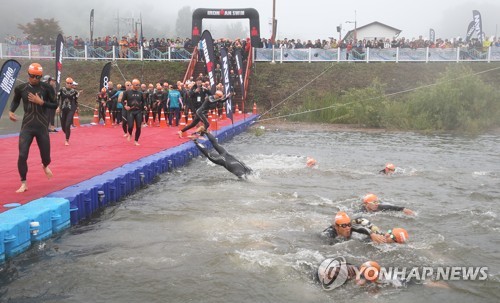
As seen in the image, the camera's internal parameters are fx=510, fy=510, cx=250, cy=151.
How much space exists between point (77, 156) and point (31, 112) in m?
3.97

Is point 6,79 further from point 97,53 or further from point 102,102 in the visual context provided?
point 97,53

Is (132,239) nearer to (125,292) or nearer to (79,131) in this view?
(125,292)

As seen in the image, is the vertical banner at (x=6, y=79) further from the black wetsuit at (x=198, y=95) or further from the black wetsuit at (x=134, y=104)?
the black wetsuit at (x=198, y=95)

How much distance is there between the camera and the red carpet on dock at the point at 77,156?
853 cm

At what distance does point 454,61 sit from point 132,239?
29005 millimetres

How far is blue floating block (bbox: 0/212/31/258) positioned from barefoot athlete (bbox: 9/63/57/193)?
164cm

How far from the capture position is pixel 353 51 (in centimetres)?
3284

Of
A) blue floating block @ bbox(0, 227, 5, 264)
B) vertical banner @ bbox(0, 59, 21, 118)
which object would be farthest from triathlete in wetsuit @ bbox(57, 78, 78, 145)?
blue floating block @ bbox(0, 227, 5, 264)

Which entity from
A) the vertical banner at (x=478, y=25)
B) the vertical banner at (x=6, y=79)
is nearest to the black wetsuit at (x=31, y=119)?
the vertical banner at (x=6, y=79)

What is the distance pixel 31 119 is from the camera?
26.5ft

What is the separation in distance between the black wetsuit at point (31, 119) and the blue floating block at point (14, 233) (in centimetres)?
163

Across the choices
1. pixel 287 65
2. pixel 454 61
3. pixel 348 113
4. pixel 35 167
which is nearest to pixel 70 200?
pixel 35 167

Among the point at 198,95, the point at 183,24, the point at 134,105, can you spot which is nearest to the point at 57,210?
the point at 134,105

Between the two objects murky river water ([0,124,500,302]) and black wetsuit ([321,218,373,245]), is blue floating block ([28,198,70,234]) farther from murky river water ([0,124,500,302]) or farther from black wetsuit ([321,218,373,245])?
black wetsuit ([321,218,373,245])
